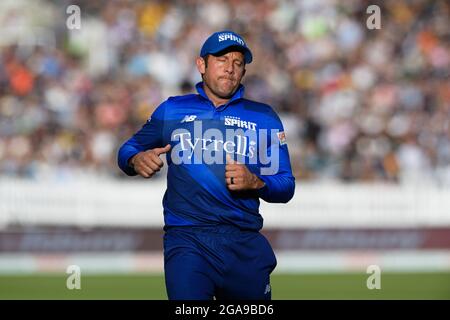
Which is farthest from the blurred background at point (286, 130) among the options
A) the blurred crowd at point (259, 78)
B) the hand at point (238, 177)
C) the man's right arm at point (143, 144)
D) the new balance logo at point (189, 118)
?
the hand at point (238, 177)

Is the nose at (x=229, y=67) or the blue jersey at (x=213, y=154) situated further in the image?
the nose at (x=229, y=67)

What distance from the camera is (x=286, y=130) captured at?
1814 centimetres

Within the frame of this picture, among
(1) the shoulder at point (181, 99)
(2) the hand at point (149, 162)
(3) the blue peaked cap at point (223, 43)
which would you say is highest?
(3) the blue peaked cap at point (223, 43)

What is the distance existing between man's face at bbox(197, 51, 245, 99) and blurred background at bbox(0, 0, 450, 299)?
254 inches

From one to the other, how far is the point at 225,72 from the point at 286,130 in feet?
38.4

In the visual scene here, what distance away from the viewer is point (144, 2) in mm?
20375

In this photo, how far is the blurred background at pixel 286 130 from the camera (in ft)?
50.4

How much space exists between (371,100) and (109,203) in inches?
218

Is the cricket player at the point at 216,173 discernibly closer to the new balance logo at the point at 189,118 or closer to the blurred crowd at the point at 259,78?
the new balance logo at the point at 189,118

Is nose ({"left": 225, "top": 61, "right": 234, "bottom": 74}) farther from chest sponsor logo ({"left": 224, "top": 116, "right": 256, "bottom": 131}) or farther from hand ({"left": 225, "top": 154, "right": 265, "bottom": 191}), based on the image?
hand ({"left": 225, "top": 154, "right": 265, "bottom": 191})

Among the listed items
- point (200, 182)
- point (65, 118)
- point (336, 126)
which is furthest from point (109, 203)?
point (200, 182)

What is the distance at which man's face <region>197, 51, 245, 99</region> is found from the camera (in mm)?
6477

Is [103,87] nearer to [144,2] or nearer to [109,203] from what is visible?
[144,2]

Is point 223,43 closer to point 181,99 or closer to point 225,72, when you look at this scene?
point 225,72
